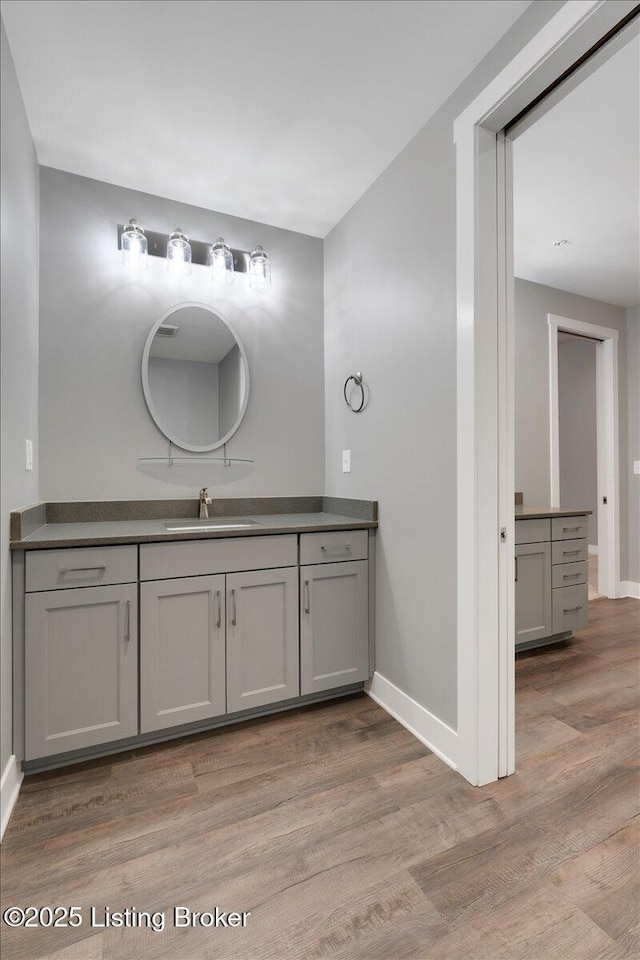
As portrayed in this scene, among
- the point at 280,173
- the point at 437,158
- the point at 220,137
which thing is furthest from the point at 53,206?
the point at 437,158

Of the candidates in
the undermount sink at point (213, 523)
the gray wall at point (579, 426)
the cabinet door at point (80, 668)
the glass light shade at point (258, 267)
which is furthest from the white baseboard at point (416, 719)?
the gray wall at point (579, 426)

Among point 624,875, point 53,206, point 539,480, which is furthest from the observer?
point 539,480

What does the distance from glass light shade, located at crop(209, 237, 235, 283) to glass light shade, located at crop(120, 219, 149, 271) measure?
0.33 meters

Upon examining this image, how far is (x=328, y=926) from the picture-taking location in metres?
1.12

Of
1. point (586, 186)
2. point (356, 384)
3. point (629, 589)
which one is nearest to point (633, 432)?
point (629, 589)

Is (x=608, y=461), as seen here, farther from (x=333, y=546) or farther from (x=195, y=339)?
(x=195, y=339)

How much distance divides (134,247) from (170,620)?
1754mm

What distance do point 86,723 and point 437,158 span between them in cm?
252

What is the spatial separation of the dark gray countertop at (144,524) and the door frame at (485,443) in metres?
0.72

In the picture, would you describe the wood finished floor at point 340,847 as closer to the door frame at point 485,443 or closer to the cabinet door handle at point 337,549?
the door frame at point 485,443

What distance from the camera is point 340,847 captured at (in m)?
1.36

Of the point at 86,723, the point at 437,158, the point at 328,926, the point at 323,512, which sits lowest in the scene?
the point at 328,926

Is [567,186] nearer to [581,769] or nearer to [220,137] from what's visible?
[220,137]

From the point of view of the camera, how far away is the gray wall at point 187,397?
238 centimetres
